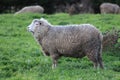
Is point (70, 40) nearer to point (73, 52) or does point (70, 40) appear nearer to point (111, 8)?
point (73, 52)

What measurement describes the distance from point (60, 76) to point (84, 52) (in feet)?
3.48

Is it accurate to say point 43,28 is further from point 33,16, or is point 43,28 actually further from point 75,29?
point 33,16

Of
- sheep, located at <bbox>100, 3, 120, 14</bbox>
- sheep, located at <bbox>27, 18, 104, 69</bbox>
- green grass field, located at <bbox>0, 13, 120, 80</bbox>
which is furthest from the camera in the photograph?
sheep, located at <bbox>100, 3, 120, 14</bbox>

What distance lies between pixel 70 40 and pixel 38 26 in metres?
0.99

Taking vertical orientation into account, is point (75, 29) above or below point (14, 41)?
above

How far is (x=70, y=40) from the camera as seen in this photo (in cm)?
961

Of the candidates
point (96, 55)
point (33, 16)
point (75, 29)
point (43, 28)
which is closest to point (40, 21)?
point (43, 28)

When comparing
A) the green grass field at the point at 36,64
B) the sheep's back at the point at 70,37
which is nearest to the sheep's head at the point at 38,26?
the sheep's back at the point at 70,37

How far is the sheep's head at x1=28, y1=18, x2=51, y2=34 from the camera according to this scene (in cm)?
1002

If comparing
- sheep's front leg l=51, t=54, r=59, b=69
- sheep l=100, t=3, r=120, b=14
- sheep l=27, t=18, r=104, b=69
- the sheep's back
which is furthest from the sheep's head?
sheep l=100, t=3, r=120, b=14

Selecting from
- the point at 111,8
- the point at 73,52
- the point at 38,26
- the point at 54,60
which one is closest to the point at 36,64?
the point at 54,60

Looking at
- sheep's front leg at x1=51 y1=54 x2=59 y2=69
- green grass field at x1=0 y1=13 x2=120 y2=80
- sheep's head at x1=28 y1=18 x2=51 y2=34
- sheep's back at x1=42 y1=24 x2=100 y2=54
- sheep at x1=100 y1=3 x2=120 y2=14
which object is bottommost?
sheep at x1=100 y1=3 x2=120 y2=14

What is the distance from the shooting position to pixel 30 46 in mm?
13422

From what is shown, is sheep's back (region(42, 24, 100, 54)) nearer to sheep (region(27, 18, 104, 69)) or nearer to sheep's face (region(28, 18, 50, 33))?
sheep (region(27, 18, 104, 69))
